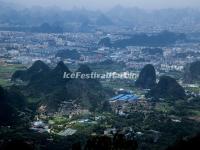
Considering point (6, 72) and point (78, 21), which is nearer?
point (6, 72)

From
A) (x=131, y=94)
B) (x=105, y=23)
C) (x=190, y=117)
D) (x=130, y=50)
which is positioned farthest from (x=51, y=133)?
(x=105, y=23)

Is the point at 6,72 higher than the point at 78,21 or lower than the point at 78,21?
lower

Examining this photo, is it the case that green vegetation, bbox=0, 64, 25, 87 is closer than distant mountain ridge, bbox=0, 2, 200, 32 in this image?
Yes

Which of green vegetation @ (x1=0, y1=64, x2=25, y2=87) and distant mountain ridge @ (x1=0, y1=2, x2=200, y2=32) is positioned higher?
distant mountain ridge @ (x1=0, y1=2, x2=200, y2=32)

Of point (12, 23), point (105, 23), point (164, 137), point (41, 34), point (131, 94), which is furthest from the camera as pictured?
point (105, 23)

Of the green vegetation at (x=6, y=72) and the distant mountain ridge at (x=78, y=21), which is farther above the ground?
the distant mountain ridge at (x=78, y=21)

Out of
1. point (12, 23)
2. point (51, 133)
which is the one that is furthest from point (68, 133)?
point (12, 23)

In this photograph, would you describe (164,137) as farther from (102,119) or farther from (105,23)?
(105,23)

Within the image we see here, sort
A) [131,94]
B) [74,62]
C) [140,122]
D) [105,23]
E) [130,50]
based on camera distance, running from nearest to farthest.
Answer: [140,122] < [131,94] < [74,62] < [130,50] < [105,23]

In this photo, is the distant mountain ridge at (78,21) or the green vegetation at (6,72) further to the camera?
the distant mountain ridge at (78,21)

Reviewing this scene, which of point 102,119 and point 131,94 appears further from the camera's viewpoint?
point 131,94
